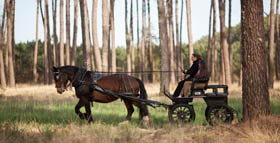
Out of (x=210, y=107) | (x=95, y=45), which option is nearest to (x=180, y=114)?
(x=210, y=107)

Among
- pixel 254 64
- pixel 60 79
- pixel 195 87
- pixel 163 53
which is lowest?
pixel 195 87

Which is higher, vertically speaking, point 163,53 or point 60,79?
point 163,53

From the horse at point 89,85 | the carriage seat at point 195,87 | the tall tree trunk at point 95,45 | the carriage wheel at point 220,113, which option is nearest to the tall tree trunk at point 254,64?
the carriage wheel at point 220,113

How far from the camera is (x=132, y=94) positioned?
25.9 ft

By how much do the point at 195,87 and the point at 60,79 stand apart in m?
3.38

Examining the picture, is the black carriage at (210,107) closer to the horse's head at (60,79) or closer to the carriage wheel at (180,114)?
the carriage wheel at (180,114)

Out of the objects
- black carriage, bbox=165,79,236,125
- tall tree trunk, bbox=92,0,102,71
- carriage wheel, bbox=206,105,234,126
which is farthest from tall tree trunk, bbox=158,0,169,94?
carriage wheel, bbox=206,105,234,126

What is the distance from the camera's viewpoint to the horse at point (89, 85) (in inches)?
305

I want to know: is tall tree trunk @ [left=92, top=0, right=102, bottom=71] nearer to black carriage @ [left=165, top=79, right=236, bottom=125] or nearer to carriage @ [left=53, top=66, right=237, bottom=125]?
carriage @ [left=53, top=66, right=237, bottom=125]

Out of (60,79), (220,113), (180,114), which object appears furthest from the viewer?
(60,79)

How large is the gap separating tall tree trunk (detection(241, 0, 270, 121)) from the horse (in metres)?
2.70

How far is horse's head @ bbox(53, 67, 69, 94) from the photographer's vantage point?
771 cm

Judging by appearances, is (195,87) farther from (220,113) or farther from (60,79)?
(60,79)

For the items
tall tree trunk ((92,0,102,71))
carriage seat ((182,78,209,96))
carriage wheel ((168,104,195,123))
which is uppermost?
tall tree trunk ((92,0,102,71))
